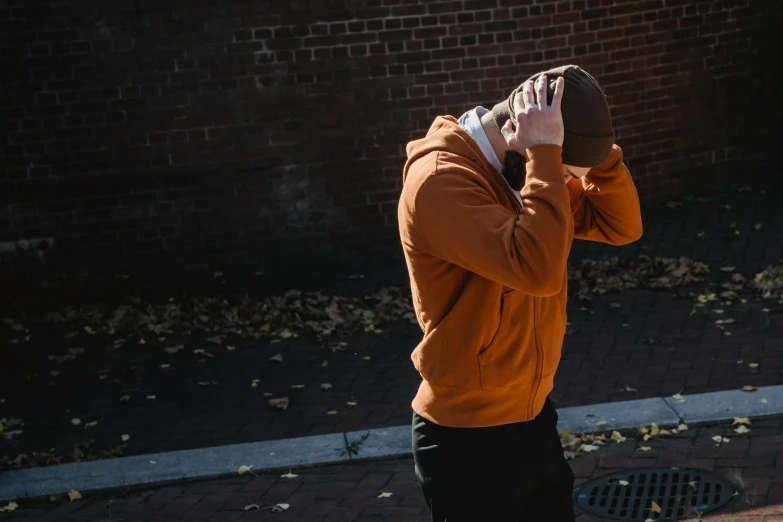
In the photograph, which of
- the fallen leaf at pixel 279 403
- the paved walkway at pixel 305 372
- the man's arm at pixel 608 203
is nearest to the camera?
the man's arm at pixel 608 203

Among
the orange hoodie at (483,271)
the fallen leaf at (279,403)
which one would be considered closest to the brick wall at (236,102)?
the fallen leaf at (279,403)

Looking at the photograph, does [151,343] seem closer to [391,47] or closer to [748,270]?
[391,47]

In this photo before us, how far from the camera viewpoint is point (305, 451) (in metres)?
5.76

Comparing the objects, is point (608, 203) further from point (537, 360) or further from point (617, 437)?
point (617, 437)

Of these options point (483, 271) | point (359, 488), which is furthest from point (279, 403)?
point (483, 271)

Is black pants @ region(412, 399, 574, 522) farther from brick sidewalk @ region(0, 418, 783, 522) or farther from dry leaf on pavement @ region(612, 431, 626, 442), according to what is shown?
dry leaf on pavement @ region(612, 431, 626, 442)

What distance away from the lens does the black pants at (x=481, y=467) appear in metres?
2.99

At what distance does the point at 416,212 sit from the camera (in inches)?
111

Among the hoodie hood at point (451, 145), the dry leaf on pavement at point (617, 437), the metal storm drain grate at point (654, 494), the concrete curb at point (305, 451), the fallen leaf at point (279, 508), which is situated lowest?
the metal storm drain grate at point (654, 494)

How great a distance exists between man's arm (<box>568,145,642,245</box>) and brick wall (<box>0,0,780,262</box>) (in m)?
6.40

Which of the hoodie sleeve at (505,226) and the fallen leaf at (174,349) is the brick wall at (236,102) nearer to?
the fallen leaf at (174,349)

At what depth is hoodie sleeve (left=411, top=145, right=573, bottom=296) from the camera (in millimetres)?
2705

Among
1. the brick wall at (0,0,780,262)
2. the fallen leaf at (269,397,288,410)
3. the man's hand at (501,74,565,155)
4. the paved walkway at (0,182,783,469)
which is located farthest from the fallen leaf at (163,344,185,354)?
the man's hand at (501,74,565,155)

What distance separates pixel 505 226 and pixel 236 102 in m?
7.07
